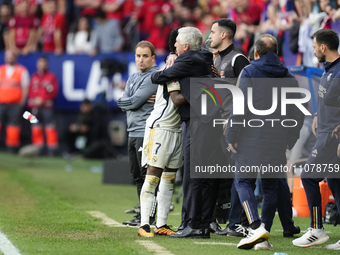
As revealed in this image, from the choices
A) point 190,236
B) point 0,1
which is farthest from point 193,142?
point 0,1

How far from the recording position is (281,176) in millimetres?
6070

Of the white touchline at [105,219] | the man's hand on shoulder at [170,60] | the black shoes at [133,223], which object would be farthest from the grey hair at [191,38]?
the white touchline at [105,219]

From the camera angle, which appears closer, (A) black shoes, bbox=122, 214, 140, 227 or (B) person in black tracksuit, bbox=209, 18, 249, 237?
(B) person in black tracksuit, bbox=209, 18, 249, 237

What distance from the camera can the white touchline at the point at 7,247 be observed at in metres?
5.12

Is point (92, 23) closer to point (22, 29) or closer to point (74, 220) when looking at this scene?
point (22, 29)

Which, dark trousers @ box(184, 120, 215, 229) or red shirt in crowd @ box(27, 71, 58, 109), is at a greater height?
red shirt in crowd @ box(27, 71, 58, 109)

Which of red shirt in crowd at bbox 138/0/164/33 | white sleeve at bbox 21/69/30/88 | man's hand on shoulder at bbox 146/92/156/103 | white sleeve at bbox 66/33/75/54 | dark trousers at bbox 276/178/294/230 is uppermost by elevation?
red shirt in crowd at bbox 138/0/164/33

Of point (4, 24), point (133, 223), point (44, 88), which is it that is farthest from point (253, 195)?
point (4, 24)

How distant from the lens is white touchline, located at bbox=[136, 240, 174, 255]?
17.0ft

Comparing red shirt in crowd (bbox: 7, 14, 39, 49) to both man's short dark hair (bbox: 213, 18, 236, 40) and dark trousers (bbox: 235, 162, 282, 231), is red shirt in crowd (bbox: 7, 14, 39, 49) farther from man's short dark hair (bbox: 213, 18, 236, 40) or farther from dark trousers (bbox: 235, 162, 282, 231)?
dark trousers (bbox: 235, 162, 282, 231)

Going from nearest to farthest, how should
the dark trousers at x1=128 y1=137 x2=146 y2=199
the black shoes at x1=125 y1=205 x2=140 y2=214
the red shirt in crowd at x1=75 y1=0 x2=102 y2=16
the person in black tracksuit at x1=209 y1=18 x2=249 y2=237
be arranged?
the person in black tracksuit at x1=209 y1=18 x2=249 y2=237 < the dark trousers at x1=128 y1=137 x2=146 y2=199 < the black shoes at x1=125 y1=205 x2=140 y2=214 < the red shirt in crowd at x1=75 y1=0 x2=102 y2=16

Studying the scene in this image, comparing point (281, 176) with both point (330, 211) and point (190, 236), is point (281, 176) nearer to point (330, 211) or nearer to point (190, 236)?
point (190, 236)

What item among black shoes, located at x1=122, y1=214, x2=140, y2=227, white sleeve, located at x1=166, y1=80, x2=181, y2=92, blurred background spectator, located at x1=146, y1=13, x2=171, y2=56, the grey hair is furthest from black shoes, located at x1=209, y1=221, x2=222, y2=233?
blurred background spectator, located at x1=146, y1=13, x2=171, y2=56

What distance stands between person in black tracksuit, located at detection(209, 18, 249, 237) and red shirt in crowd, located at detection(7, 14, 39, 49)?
11.3m
